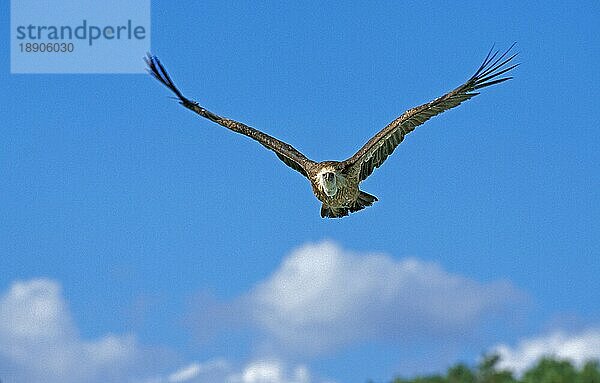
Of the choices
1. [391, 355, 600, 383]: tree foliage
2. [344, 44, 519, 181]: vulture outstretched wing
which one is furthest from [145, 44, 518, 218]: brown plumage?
[391, 355, 600, 383]: tree foliage

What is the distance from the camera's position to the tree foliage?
26.6 metres

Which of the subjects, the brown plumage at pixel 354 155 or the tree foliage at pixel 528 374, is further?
the tree foliage at pixel 528 374

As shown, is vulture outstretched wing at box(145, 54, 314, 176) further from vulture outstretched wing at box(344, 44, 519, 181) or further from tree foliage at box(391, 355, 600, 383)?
tree foliage at box(391, 355, 600, 383)

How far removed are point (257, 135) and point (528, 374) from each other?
13258 millimetres

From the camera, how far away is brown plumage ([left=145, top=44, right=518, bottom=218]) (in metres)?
15.7

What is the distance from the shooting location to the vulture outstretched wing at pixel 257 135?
53.9 feet

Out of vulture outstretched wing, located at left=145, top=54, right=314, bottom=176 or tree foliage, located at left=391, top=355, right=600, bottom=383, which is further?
tree foliage, located at left=391, top=355, right=600, bottom=383

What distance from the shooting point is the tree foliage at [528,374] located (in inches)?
1048

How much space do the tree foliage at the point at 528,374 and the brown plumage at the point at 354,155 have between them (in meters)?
11.8

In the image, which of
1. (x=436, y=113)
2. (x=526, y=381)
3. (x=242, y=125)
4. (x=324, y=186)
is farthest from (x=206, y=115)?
(x=526, y=381)

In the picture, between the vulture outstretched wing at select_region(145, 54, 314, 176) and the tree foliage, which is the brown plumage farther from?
the tree foliage

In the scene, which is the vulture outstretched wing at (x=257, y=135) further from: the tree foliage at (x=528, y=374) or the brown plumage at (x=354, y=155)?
the tree foliage at (x=528, y=374)

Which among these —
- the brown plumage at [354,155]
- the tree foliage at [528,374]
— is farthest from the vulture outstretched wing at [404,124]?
the tree foliage at [528,374]

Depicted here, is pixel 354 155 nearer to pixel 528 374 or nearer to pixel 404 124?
pixel 404 124
